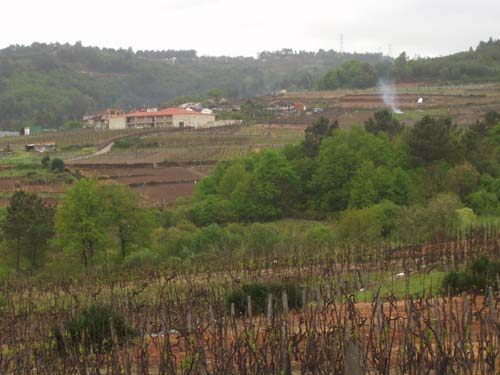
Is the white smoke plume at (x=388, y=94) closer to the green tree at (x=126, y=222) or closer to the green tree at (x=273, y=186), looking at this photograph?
the green tree at (x=273, y=186)

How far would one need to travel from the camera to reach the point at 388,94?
11012cm

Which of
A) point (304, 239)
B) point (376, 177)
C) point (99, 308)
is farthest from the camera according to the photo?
point (376, 177)

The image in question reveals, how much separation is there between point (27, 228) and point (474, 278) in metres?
25.4

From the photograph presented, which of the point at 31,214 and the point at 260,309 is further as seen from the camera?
the point at 31,214

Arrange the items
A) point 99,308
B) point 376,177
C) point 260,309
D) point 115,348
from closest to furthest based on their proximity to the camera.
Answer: point 115,348 < point 99,308 < point 260,309 < point 376,177

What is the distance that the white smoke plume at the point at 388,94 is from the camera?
9547 centimetres

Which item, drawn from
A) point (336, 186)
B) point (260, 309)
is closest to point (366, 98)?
point (336, 186)

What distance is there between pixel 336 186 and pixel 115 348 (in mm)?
40104

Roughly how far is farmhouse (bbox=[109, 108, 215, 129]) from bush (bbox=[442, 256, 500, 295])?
299 feet

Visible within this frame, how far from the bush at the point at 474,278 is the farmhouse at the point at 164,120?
9120 cm

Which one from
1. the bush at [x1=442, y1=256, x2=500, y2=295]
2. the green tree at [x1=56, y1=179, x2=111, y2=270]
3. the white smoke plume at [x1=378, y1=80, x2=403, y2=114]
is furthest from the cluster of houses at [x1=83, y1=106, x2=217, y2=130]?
the bush at [x1=442, y1=256, x2=500, y2=295]

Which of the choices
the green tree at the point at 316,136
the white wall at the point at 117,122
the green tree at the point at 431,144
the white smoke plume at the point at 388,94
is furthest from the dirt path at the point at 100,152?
the green tree at the point at 431,144

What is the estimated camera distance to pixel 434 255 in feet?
73.2

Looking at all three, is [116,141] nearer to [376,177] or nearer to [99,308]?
[376,177]
